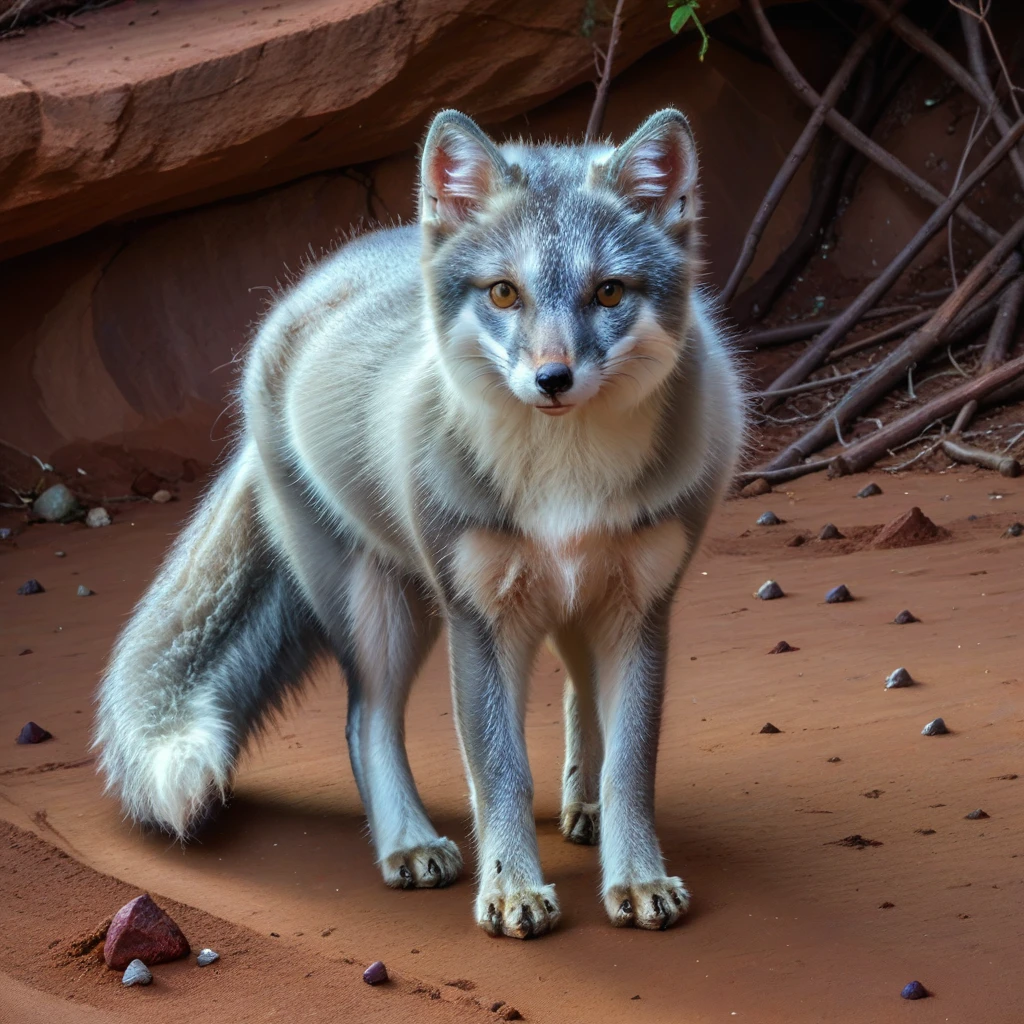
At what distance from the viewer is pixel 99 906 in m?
2.86

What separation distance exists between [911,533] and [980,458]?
3.85 ft

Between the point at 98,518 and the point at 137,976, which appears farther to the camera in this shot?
the point at 98,518

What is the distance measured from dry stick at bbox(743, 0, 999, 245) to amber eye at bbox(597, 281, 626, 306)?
5411 mm

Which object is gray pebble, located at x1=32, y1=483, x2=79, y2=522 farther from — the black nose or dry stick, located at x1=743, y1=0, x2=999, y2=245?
the black nose

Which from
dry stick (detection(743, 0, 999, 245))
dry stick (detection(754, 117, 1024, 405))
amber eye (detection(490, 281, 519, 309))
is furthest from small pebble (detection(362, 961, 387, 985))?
dry stick (detection(743, 0, 999, 245))

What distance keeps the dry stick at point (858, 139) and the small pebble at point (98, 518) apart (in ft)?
14.2

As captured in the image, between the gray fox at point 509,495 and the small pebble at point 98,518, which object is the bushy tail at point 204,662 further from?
the small pebble at point 98,518

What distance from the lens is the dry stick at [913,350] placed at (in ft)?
23.0

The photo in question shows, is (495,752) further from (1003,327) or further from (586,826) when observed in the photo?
(1003,327)

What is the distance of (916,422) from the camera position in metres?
6.71

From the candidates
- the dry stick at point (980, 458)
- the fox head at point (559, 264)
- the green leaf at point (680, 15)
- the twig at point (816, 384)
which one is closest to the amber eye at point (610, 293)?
the fox head at point (559, 264)

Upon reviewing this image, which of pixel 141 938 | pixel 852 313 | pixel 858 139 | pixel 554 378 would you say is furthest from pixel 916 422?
pixel 141 938

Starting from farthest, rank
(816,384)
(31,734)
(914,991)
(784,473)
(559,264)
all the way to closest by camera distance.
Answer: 1. (816,384)
2. (784,473)
3. (31,734)
4. (559,264)
5. (914,991)

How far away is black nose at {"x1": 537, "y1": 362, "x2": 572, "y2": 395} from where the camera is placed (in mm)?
2465
